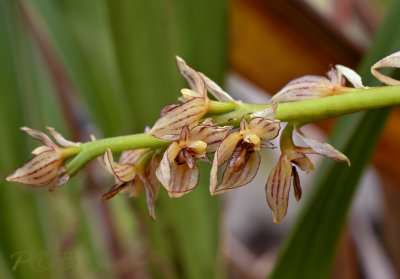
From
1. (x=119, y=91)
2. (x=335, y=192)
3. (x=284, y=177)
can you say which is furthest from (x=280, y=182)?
(x=119, y=91)

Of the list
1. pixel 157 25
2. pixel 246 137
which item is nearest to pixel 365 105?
pixel 246 137

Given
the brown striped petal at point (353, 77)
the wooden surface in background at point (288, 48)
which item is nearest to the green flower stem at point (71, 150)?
the brown striped petal at point (353, 77)

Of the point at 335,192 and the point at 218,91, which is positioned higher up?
the point at 218,91

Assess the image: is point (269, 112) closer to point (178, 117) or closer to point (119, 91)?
point (178, 117)

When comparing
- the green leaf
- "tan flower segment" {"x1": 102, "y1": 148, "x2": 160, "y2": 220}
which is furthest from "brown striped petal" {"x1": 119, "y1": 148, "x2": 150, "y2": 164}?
the green leaf

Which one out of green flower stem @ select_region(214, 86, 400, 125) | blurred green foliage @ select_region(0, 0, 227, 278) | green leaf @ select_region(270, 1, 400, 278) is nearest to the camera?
green flower stem @ select_region(214, 86, 400, 125)

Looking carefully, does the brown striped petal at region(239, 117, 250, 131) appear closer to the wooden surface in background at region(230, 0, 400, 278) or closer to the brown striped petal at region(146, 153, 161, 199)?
the brown striped petal at region(146, 153, 161, 199)

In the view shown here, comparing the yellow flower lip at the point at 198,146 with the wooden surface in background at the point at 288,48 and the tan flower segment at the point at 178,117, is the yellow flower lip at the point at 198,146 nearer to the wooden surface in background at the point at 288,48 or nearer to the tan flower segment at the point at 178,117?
the tan flower segment at the point at 178,117
